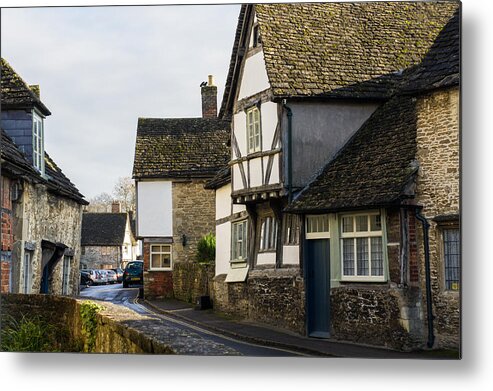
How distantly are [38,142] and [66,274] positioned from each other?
1.97 m

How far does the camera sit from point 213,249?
1709cm

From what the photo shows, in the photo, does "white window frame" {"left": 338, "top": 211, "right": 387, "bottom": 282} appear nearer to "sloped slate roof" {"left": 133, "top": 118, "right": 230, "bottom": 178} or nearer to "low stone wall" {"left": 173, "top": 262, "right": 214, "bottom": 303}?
"sloped slate roof" {"left": 133, "top": 118, "right": 230, "bottom": 178}

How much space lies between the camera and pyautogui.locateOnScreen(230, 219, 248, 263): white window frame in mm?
15570

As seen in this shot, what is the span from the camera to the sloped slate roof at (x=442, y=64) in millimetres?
10156

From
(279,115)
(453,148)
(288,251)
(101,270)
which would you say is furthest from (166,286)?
(453,148)

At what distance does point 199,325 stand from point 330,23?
15.3 feet

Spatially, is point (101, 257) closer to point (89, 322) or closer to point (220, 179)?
point (89, 322)

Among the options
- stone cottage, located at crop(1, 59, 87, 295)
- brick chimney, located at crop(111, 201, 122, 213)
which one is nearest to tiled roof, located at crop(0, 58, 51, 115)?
stone cottage, located at crop(1, 59, 87, 295)

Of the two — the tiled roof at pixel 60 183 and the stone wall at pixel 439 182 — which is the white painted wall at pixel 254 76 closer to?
the stone wall at pixel 439 182

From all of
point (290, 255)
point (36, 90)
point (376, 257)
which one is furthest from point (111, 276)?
point (376, 257)

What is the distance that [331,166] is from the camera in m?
13.1

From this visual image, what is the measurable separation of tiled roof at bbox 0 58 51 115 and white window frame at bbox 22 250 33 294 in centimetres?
197

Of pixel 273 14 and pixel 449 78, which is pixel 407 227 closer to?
pixel 449 78

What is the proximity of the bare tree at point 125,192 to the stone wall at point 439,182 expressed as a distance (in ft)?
11.8
